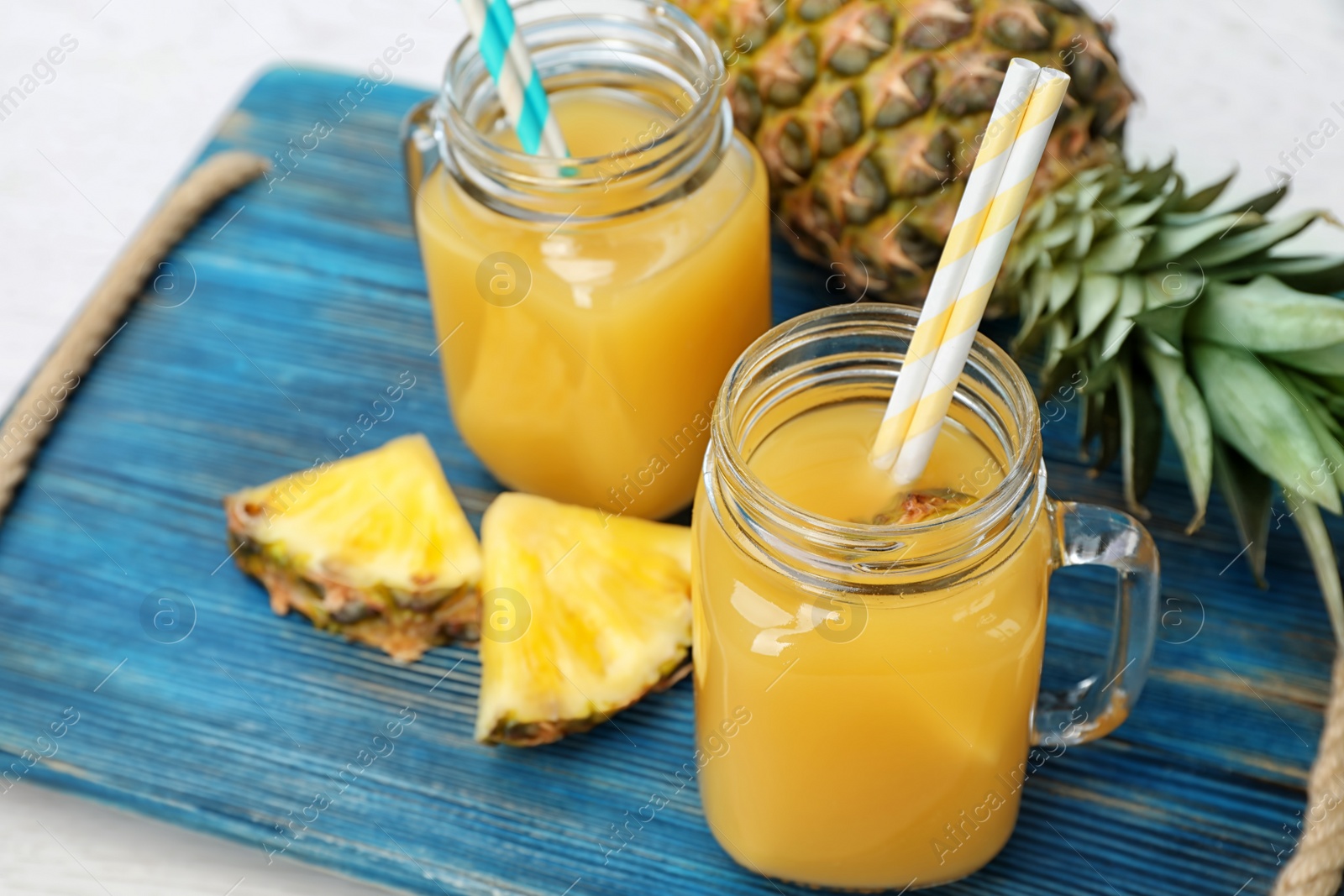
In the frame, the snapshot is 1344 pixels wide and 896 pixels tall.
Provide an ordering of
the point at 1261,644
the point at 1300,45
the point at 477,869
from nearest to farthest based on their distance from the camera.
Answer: the point at 477,869
the point at 1261,644
the point at 1300,45

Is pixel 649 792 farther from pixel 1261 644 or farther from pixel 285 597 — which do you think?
pixel 1261 644

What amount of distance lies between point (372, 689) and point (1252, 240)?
3.31 ft

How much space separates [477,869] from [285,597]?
0.39m

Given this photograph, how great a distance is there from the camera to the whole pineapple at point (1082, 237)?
4.43 feet

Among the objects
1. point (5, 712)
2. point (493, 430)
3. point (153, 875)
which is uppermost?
point (493, 430)

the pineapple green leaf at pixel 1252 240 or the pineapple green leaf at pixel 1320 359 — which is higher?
the pineapple green leaf at pixel 1252 240

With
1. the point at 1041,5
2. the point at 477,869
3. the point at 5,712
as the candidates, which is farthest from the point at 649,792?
the point at 1041,5

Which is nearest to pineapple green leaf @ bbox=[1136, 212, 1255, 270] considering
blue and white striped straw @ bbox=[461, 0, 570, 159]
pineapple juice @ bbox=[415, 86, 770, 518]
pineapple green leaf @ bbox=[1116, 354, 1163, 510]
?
pineapple green leaf @ bbox=[1116, 354, 1163, 510]

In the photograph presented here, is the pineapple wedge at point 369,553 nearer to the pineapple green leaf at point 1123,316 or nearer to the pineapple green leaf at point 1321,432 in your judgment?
the pineapple green leaf at point 1123,316

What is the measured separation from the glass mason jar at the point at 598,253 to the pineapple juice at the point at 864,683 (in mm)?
256

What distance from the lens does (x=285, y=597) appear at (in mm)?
1510

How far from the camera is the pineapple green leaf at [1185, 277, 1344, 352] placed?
50.3 inches

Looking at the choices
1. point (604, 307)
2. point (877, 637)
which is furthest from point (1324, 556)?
point (604, 307)

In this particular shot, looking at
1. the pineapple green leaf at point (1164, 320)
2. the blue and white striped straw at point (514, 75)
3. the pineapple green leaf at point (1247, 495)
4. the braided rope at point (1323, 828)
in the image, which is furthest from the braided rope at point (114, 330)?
the blue and white striped straw at point (514, 75)
